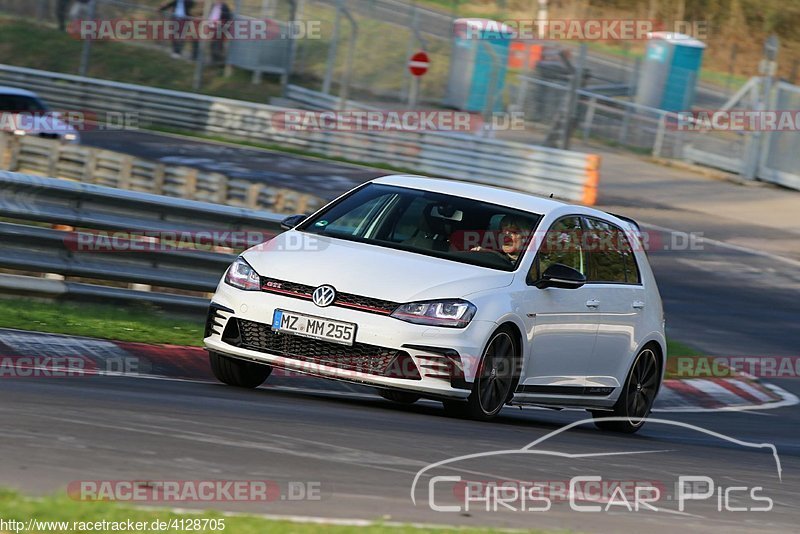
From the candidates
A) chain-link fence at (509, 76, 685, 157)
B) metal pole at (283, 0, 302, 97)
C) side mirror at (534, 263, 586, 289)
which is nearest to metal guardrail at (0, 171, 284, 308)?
side mirror at (534, 263, 586, 289)

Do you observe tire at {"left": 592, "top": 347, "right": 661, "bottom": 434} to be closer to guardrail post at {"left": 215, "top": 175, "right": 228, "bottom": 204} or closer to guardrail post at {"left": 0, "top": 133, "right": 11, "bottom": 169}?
guardrail post at {"left": 215, "top": 175, "right": 228, "bottom": 204}

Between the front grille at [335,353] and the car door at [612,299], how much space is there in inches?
79.4

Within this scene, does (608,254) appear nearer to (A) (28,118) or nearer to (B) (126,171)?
(B) (126,171)

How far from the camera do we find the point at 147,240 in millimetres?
11633

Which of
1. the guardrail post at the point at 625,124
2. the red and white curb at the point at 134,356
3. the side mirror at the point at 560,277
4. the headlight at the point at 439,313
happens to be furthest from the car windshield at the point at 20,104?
the headlight at the point at 439,313

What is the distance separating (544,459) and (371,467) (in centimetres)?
135

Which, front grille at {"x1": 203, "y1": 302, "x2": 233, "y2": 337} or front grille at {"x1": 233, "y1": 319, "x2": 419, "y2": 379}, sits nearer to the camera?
front grille at {"x1": 233, "y1": 319, "x2": 419, "y2": 379}

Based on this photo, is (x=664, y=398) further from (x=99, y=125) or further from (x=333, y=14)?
(x=333, y=14)

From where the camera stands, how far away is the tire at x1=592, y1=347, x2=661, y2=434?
1044cm

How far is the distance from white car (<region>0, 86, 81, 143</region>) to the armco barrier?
6.04 m

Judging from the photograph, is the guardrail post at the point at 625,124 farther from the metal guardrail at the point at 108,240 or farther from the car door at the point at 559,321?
the car door at the point at 559,321

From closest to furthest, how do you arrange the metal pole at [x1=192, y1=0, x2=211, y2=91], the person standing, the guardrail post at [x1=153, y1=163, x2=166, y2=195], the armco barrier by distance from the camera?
the guardrail post at [x1=153, y1=163, x2=166, y2=195] < the armco barrier < the metal pole at [x1=192, y1=0, x2=211, y2=91] < the person standing

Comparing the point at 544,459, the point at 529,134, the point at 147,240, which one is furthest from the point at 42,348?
the point at 529,134

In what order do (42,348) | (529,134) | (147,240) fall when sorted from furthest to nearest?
(529,134) → (147,240) → (42,348)
